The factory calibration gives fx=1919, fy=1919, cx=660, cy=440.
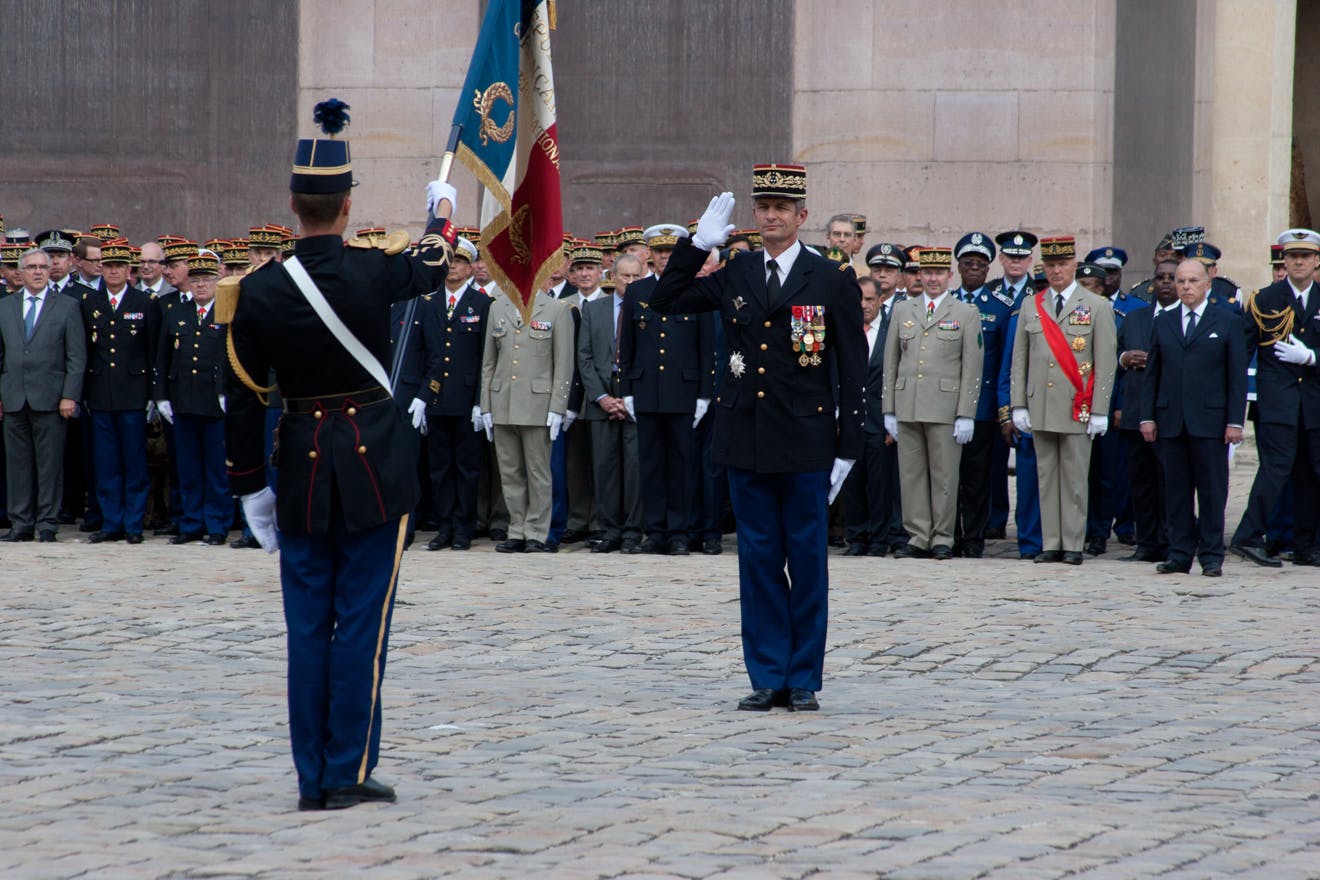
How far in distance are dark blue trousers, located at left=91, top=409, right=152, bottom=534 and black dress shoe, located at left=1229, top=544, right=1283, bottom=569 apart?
758 centimetres

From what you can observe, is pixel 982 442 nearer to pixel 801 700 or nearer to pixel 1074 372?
pixel 1074 372

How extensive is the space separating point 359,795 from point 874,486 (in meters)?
7.51

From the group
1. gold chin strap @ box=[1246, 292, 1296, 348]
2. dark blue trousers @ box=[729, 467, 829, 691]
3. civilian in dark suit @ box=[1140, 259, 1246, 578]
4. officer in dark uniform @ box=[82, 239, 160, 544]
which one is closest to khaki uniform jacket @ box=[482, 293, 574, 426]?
officer in dark uniform @ box=[82, 239, 160, 544]

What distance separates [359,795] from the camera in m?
5.73

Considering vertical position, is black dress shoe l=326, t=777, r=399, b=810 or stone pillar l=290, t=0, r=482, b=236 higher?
stone pillar l=290, t=0, r=482, b=236

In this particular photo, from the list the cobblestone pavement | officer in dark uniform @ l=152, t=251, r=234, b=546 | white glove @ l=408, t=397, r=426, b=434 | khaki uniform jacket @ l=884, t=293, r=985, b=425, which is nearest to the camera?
the cobblestone pavement

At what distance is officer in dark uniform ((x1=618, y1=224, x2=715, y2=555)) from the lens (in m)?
12.7

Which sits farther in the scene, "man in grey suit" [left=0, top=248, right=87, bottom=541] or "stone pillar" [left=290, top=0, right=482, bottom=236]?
"stone pillar" [left=290, top=0, right=482, bottom=236]

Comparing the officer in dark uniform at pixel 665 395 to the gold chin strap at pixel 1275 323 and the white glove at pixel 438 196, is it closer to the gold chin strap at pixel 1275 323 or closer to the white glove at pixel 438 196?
the gold chin strap at pixel 1275 323

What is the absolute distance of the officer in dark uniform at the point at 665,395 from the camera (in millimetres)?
12680

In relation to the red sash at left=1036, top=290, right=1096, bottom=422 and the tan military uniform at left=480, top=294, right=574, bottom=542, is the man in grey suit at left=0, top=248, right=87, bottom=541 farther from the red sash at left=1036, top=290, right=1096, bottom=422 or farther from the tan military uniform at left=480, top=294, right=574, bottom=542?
the red sash at left=1036, top=290, right=1096, bottom=422

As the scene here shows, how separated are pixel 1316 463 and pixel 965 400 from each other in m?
2.27

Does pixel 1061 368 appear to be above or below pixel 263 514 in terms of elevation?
above

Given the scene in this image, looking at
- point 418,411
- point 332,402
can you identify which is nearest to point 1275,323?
point 418,411
